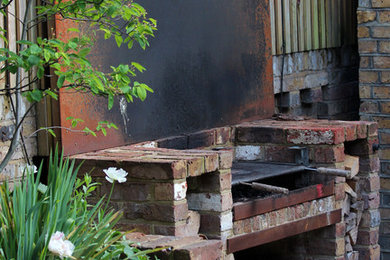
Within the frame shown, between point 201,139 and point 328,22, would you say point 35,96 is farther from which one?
point 328,22

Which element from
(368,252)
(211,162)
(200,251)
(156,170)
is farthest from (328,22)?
(200,251)

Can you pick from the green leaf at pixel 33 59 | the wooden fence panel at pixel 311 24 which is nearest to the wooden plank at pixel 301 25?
the wooden fence panel at pixel 311 24

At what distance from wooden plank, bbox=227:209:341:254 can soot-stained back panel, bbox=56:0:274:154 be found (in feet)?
3.30

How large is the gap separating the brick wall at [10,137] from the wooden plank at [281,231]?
54.5 inches

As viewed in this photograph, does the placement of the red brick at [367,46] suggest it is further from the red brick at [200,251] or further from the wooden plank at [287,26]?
the red brick at [200,251]

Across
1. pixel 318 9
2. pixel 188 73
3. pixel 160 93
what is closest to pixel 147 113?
pixel 160 93

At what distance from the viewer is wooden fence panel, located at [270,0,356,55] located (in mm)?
7715

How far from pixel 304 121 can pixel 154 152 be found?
6.49 ft

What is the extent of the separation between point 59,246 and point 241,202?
211cm

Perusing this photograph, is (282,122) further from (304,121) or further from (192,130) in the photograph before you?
(192,130)

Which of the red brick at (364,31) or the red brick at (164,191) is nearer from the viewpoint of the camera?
the red brick at (164,191)

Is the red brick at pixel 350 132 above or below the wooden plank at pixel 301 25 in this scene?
below

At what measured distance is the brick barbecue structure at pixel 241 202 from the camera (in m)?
4.99

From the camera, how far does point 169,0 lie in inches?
242
